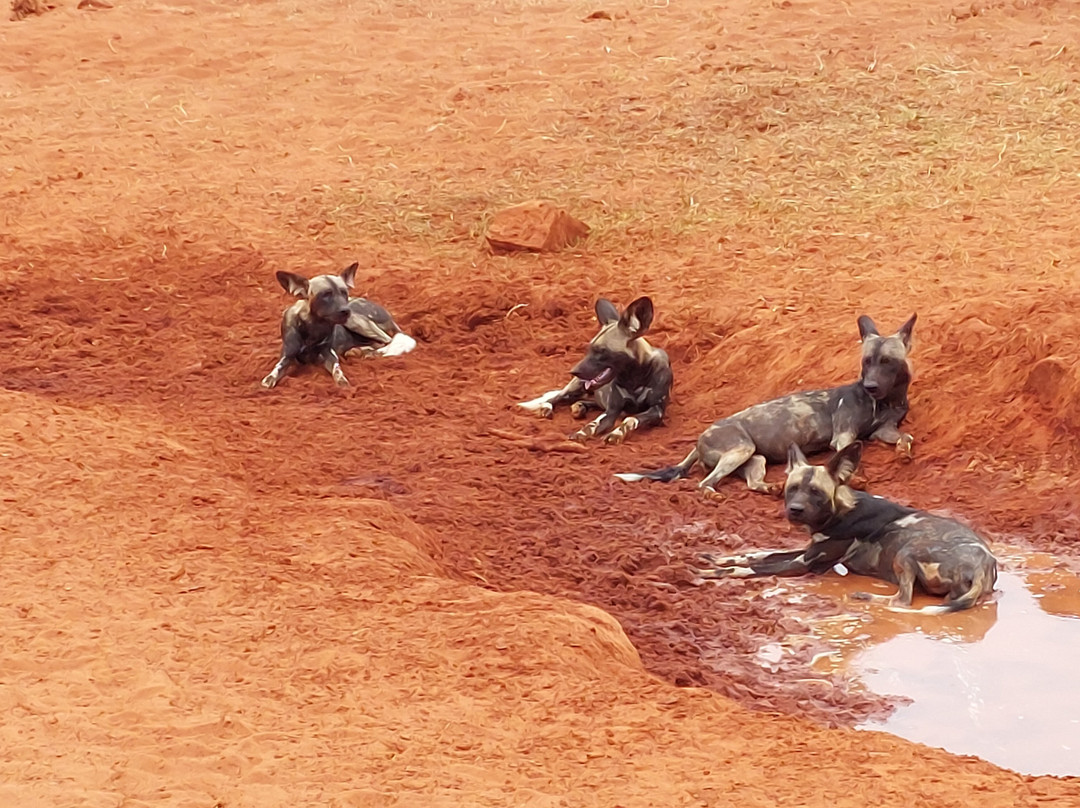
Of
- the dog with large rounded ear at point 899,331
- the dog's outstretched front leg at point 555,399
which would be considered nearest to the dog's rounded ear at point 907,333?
the dog with large rounded ear at point 899,331

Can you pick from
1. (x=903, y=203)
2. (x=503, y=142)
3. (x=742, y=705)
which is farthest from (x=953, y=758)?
(x=503, y=142)

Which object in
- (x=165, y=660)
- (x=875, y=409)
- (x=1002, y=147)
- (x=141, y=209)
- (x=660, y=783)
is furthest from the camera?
(x=141, y=209)

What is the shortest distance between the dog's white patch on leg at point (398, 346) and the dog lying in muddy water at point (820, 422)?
263 centimetres

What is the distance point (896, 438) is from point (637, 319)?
175 centimetres

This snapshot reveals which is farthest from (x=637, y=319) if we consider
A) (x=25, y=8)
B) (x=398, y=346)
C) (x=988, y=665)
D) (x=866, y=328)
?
(x=25, y=8)

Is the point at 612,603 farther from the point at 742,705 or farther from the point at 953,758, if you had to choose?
the point at 953,758

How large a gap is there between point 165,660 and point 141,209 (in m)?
8.50

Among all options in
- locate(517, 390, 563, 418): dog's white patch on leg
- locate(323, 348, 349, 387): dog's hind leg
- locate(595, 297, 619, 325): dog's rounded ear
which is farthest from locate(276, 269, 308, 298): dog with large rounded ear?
locate(595, 297, 619, 325): dog's rounded ear

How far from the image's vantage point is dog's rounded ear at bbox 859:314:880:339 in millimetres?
8711

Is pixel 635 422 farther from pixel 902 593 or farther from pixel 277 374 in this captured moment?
pixel 902 593

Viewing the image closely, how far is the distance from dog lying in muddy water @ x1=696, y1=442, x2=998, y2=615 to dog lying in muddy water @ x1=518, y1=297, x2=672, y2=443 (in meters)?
1.98

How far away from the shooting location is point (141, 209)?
1341 cm

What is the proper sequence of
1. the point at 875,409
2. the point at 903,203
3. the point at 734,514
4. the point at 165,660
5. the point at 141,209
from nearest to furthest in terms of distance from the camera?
the point at 165,660
the point at 734,514
the point at 875,409
the point at 903,203
the point at 141,209

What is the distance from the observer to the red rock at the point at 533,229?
11.8 m
